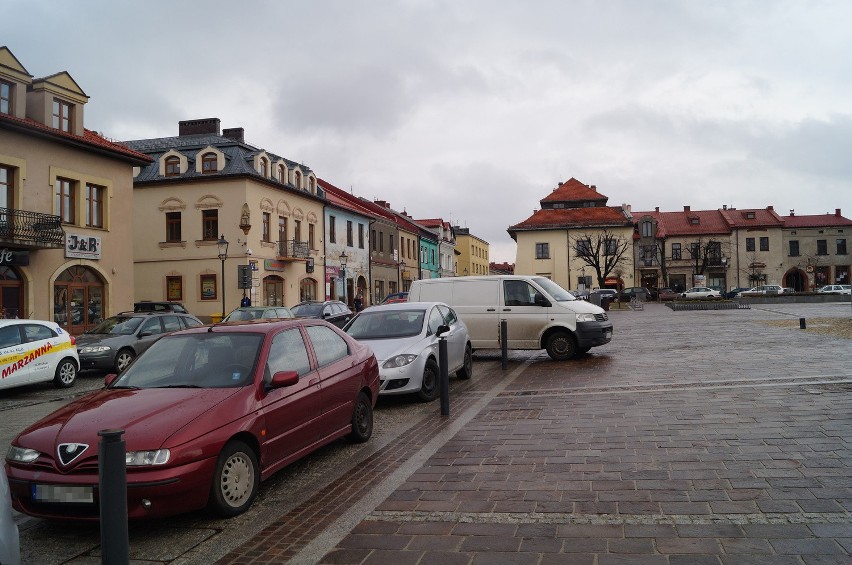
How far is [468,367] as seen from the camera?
1295 cm

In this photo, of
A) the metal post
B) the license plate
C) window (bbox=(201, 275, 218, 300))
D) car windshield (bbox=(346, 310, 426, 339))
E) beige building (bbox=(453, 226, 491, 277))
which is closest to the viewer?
the license plate

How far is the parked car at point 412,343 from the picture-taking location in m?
10.0

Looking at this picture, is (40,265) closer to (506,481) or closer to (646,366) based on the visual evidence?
(646,366)

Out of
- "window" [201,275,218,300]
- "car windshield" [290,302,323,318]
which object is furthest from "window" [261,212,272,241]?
"car windshield" [290,302,323,318]

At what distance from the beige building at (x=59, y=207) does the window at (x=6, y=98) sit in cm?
3

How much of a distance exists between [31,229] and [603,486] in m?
23.2

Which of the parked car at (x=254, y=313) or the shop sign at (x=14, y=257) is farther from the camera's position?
the shop sign at (x=14, y=257)

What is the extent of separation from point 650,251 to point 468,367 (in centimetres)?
6961

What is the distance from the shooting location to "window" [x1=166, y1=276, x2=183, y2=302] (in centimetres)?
3838

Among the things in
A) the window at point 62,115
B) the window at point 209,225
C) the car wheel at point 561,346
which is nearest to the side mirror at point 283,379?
the car wheel at point 561,346

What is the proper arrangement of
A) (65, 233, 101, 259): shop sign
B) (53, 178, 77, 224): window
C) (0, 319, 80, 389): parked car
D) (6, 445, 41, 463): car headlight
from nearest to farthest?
(6, 445, 41, 463): car headlight → (0, 319, 80, 389): parked car → (53, 178, 77, 224): window → (65, 233, 101, 259): shop sign

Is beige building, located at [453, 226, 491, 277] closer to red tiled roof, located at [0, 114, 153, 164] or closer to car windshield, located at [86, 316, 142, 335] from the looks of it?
red tiled roof, located at [0, 114, 153, 164]

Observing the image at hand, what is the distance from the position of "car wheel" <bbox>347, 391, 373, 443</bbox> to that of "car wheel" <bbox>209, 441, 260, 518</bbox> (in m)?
2.01

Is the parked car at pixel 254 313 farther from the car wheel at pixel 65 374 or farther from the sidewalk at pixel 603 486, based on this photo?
the sidewalk at pixel 603 486
